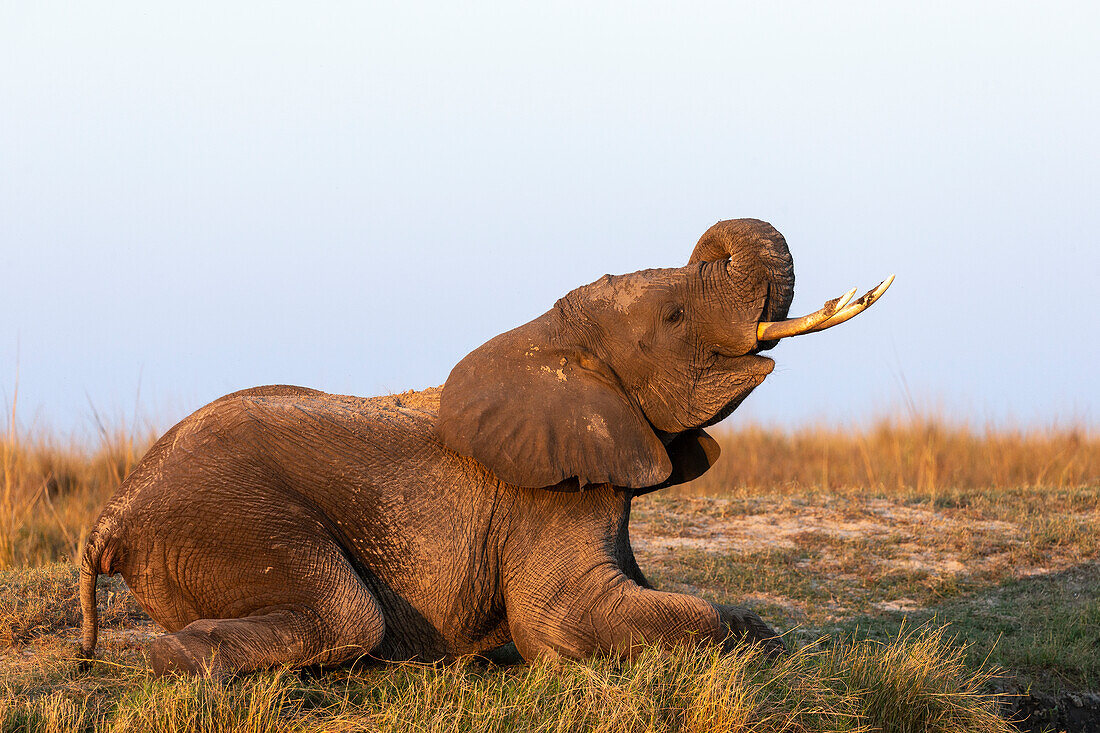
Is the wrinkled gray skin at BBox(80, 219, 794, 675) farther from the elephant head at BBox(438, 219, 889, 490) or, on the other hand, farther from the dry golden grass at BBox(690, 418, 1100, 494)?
the dry golden grass at BBox(690, 418, 1100, 494)

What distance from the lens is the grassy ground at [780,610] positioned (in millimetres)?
4242

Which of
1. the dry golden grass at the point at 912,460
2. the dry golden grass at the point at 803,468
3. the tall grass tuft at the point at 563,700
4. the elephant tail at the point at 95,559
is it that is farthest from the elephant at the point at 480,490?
the dry golden grass at the point at 912,460

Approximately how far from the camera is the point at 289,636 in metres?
4.55

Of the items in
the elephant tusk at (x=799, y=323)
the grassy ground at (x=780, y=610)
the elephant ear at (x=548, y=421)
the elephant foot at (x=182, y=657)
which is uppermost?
the elephant tusk at (x=799, y=323)

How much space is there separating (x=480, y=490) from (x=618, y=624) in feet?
2.79

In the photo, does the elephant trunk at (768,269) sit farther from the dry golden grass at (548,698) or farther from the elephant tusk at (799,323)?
the dry golden grass at (548,698)

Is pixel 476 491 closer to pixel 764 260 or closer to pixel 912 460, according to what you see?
pixel 764 260

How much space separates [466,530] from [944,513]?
6819mm

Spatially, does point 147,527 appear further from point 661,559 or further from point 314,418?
point 661,559

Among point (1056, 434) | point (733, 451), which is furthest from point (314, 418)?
point (1056, 434)

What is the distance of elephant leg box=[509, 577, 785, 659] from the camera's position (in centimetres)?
470

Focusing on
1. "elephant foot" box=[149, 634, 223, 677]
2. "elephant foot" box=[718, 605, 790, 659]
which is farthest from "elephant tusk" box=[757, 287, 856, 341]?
"elephant foot" box=[149, 634, 223, 677]

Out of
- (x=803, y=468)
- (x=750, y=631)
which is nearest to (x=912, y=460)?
(x=803, y=468)

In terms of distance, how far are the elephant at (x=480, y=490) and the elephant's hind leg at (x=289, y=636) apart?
10mm
